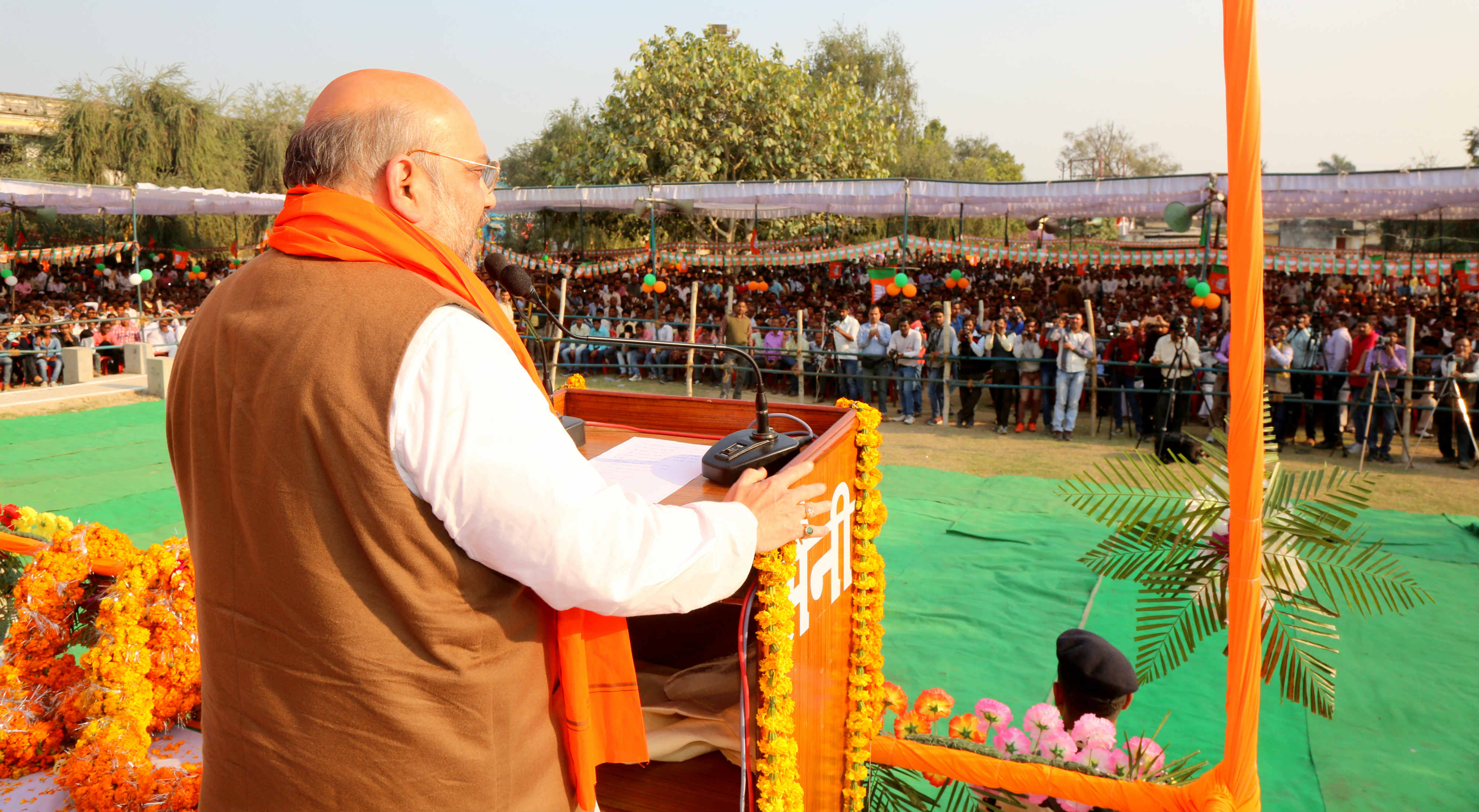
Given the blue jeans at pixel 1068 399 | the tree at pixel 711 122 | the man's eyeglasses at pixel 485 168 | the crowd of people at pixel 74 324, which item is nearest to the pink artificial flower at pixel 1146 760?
the man's eyeglasses at pixel 485 168

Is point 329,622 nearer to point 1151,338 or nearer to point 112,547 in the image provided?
point 112,547

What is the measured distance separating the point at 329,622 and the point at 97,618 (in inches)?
85.9

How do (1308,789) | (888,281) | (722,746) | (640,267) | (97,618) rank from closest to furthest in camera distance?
(722,746)
(97,618)
(1308,789)
(888,281)
(640,267)

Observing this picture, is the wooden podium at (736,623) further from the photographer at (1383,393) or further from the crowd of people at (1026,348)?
the photographer at (1383,393)

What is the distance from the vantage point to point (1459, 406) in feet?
30.4

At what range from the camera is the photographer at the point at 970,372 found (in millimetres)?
11812

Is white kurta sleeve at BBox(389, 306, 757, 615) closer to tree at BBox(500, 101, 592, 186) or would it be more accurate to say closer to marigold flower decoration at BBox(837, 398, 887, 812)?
marigold flower decoration at BBox(837, 398, 887, 812)

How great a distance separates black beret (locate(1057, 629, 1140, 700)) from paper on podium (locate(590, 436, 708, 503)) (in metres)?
1.89

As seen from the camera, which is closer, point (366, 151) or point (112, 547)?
point (366, 151)

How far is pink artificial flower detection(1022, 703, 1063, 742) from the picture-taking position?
230 centimetres

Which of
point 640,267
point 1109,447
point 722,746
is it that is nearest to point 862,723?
point 722,746

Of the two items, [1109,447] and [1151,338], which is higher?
[1151,338]

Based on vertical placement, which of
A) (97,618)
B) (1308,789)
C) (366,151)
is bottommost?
(1308,789)

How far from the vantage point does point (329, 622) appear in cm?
112
